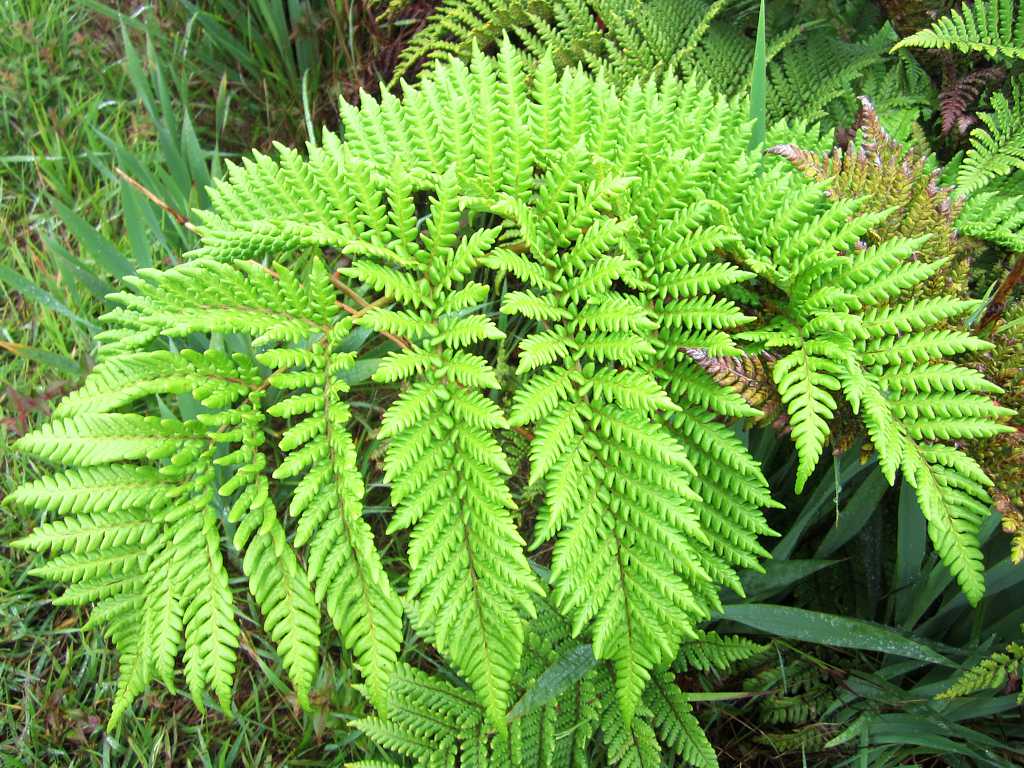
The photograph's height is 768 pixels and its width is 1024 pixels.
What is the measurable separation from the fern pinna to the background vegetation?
1.15 feet

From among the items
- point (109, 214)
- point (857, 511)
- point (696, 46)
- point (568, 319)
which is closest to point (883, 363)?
point (857, 511)

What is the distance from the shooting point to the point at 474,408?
149cm

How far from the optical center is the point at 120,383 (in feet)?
5.02

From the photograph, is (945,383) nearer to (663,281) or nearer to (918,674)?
(663,281)

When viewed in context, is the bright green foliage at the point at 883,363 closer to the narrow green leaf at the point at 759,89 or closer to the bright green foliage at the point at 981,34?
the narrow green leaf at the point at 759,89

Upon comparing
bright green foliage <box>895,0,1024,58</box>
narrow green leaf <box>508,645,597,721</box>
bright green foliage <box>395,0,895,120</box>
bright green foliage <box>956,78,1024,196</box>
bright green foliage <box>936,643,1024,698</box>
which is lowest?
bright green foliage <box>936,643,1024,698</box>

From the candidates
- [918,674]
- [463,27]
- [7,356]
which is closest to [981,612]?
[918,674]

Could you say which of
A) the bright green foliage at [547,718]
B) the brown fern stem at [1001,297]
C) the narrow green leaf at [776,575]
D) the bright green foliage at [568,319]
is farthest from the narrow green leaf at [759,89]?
the bright green foliage at [547,718]

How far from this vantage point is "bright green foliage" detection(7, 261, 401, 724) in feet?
4.81

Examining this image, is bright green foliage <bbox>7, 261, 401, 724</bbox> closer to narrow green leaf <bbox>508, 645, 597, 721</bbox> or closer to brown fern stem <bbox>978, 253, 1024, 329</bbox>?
narrow green leaf <bbox>508, 645, 597, 721</bbox>

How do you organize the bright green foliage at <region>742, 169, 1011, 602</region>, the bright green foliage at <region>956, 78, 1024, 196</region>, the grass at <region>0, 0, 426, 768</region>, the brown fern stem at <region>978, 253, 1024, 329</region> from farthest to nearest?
the grass at <region>0, 0, 426, 768</region>
the bright green foliage at <region>956, 78, 1024, 196</region>
the brown fern stem at <region>978, 253, 1024, 329</region>
the bright green foliage at <region>742, 169, 1011, 602</region>

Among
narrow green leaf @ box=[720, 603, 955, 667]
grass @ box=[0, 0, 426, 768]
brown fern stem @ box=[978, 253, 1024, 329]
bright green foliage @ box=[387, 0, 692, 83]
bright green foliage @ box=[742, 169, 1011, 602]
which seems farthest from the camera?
bright green foliage @ box=[387, 0, 692, 83]

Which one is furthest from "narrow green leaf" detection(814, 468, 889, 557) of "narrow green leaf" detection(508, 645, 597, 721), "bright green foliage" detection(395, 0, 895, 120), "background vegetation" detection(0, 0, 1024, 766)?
"bright green foliage" detection(395, 0, 895, 120)

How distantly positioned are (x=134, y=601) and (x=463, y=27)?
1843 millimetres
